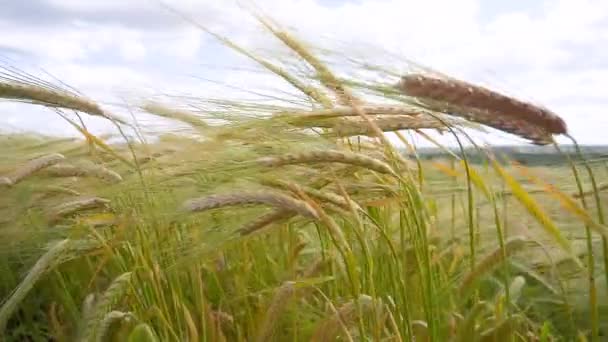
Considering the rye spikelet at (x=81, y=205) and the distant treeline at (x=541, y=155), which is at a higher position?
the distant treeline at (x=541, y=155)

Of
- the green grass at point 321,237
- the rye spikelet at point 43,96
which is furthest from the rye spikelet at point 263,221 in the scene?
the rye spikelet at point 43,96

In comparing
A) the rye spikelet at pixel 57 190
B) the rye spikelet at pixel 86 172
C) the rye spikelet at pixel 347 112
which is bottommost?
the rye spikelet at pixel 57 190

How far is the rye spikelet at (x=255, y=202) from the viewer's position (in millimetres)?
1174

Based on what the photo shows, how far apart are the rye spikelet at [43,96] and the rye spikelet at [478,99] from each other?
0.78 m

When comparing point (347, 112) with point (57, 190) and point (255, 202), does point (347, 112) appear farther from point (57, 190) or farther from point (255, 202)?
point (57, 190)

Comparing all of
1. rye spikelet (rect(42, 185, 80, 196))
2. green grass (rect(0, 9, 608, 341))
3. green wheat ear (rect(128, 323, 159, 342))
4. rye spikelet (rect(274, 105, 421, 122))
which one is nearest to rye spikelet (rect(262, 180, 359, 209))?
green grass (rect(0, 9, 608, 341))

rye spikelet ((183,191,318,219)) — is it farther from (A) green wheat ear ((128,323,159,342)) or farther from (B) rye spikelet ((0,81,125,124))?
(B) rye spikelet ((0,81,125,124))

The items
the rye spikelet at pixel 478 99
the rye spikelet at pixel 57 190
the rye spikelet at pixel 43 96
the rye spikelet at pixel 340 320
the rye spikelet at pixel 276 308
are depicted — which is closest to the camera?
the rye spikelet at pixel 478 99

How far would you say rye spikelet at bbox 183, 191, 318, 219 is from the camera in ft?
3.85

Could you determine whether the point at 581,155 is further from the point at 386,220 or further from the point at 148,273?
the point at 148,273

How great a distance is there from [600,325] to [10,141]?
199cm

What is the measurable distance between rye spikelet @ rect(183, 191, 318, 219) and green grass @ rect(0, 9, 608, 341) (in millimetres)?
22

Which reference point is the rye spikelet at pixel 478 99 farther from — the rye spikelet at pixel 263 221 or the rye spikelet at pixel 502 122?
the rye spikelet at pixel 263 221

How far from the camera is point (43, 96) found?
5.26 ft
